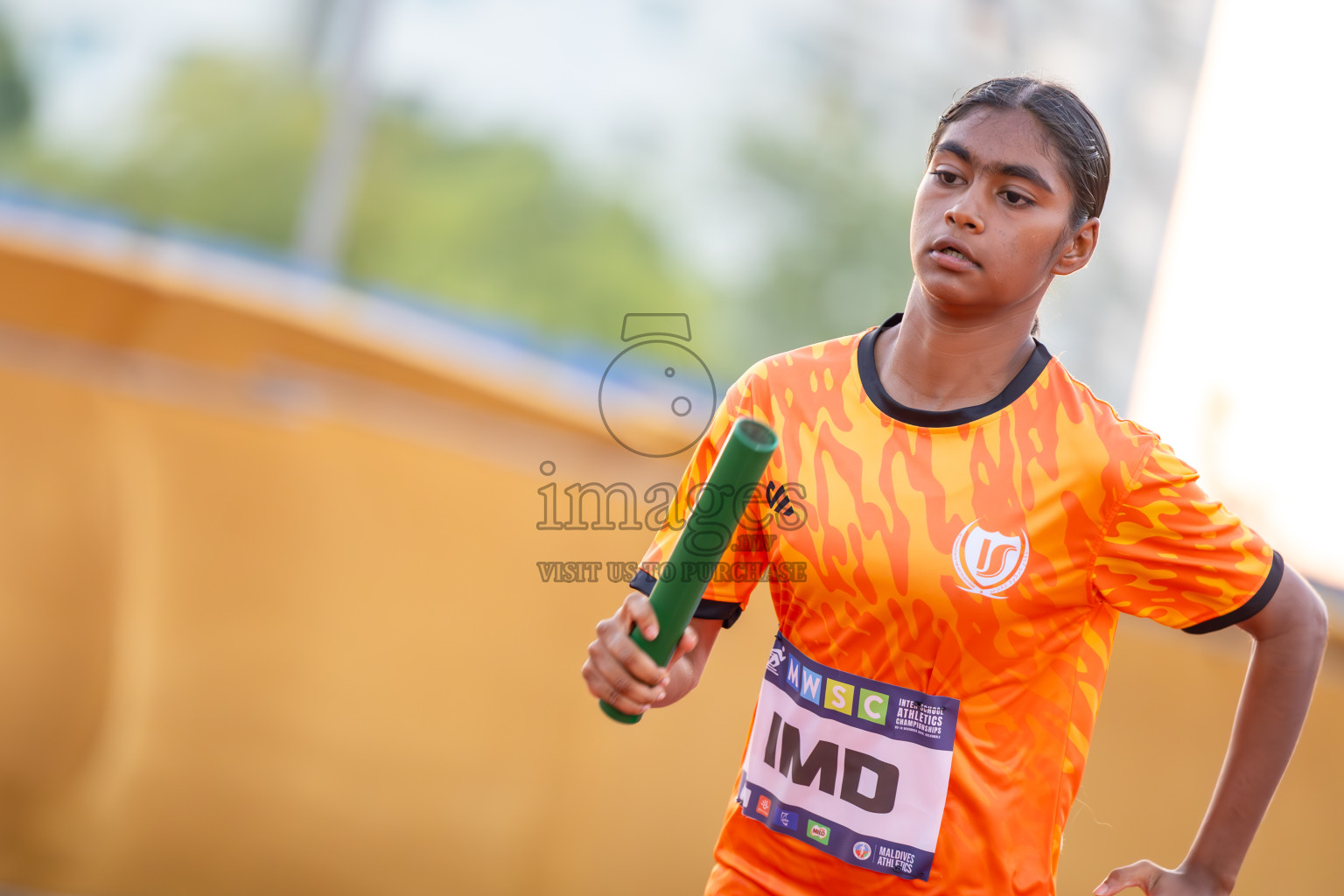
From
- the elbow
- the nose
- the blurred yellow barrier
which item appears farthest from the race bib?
the blurred yellow barrier

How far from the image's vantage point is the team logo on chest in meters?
1.58

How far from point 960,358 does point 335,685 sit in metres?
2.27

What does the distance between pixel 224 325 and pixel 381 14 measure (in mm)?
3228

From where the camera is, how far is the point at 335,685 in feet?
10.9

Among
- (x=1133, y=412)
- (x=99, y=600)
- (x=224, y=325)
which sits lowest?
(x=99, y=600)

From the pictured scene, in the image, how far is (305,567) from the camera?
11.0ft

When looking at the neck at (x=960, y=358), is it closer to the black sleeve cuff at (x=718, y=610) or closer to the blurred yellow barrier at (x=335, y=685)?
the black sleeve cuff at (x=718, y=610)

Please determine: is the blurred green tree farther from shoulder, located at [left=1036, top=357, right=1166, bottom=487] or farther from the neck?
shoulder, located at [left=1036, top=357, right=1166, bottom=487]

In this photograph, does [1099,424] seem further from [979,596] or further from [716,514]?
[716,514]

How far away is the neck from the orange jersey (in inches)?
1.4

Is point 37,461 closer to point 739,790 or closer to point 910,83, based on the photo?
point 739,790

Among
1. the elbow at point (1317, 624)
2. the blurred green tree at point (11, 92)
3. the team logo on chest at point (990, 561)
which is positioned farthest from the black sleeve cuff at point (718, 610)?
the blurred green tree at point (11, 92)

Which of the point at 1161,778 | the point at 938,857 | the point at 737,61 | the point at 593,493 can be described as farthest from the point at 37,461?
the point at 737,61

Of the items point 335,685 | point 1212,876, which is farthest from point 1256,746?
point 335,685
